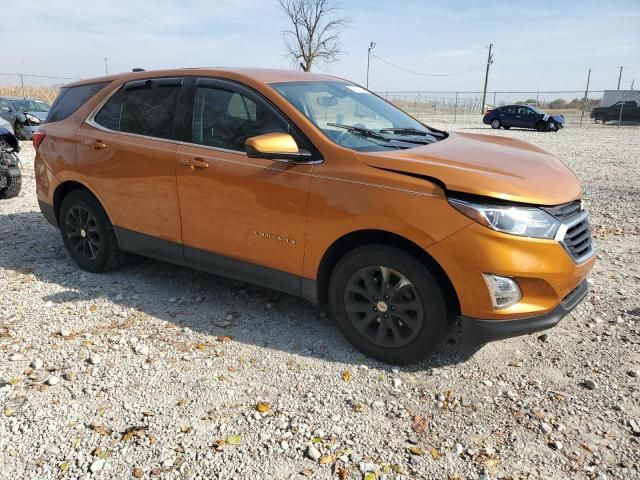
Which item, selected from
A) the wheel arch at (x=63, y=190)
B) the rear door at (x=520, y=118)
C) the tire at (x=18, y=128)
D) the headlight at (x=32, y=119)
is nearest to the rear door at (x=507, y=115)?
the rear door at (x=520, y=118)

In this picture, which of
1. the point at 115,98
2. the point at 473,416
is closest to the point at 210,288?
the point at 115,98

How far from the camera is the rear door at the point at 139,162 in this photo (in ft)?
13.2

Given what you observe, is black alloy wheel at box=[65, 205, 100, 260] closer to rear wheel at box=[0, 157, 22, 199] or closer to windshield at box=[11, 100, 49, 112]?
rear wheel at box=[0, 157, 22, 199]

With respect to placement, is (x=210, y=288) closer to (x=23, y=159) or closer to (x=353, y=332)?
(x=353, y=332)

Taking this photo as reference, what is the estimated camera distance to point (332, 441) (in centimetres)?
264

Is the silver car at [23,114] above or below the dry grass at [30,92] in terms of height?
below

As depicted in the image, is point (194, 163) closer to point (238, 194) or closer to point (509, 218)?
point (238, 194)

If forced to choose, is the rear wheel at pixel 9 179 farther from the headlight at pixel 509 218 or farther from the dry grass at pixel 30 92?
the dry grass at pixel 30 92

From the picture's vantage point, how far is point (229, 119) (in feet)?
12.4

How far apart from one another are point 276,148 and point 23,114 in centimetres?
1488

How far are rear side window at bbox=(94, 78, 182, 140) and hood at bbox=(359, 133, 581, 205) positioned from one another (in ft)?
5.88

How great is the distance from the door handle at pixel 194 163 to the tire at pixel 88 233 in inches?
48.7

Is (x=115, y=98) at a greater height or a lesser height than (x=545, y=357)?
greater

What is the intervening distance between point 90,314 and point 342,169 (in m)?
2.40
